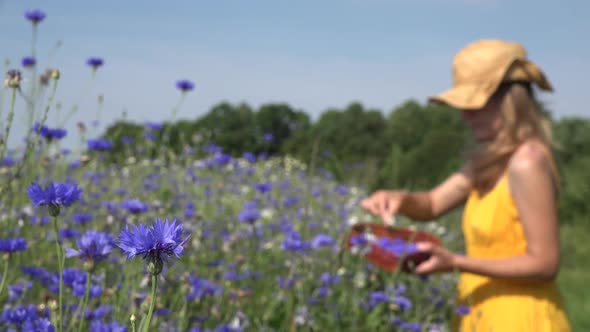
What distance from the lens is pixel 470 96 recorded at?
2.39m

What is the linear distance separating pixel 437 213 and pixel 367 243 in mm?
336

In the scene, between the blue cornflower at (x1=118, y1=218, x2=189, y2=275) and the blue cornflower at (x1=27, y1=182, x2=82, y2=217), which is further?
the blue cornflower at (x1=27, y1=182, x2=82, y2=217)

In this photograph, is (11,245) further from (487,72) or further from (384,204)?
(487,72)

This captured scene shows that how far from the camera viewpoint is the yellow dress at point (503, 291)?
2.30m

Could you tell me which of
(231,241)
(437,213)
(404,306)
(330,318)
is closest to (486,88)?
(437,213)

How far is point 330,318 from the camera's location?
2705mm

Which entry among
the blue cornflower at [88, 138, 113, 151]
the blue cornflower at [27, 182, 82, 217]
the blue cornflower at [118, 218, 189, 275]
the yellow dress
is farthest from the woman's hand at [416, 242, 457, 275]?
the blue cornflower at [118, 218, 189, 275]

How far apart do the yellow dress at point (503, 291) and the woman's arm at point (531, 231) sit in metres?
0.10

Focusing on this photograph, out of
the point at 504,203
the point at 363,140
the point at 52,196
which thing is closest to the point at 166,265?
the point at 52,196

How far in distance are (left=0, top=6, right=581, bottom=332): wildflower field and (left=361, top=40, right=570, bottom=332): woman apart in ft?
0.61

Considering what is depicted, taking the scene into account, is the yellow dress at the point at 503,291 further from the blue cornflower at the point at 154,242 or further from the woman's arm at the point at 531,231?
the blue cornflower at the point at 154,242

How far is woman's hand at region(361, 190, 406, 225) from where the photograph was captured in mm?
2510

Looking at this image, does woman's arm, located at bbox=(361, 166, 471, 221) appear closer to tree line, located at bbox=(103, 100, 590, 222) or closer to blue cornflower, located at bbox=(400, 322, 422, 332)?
tree line, located at bbox=(103, 100, 590, 222)

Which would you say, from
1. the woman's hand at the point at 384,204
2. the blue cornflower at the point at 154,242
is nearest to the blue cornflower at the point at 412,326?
the woman's hand at the point at 384,204
